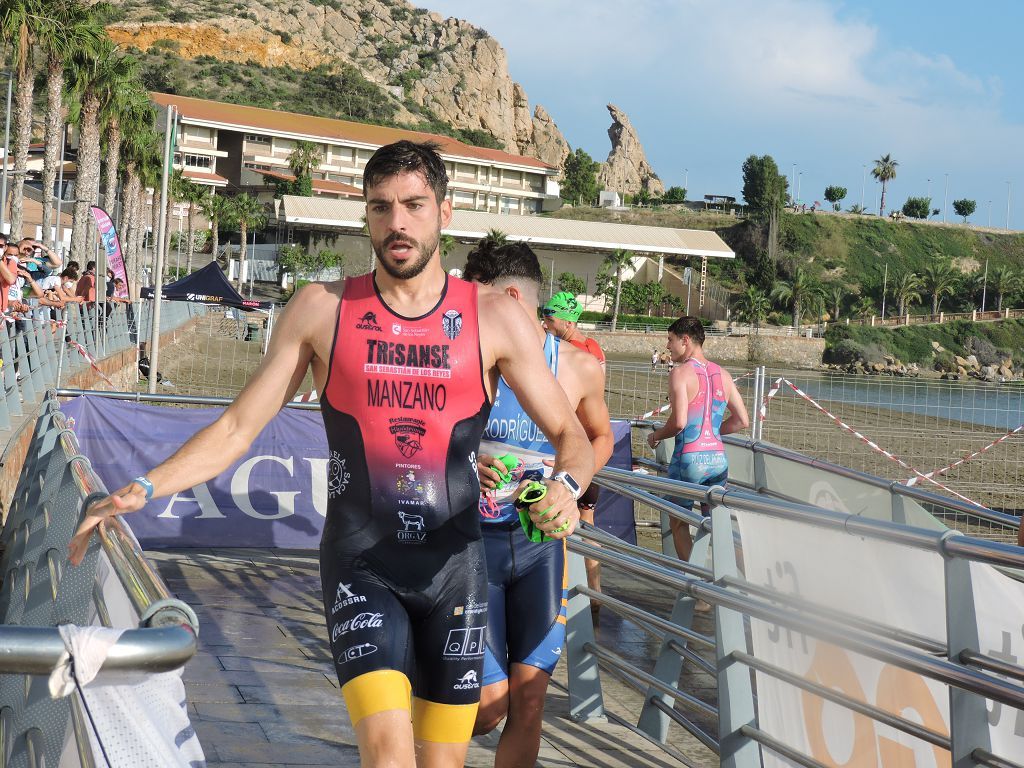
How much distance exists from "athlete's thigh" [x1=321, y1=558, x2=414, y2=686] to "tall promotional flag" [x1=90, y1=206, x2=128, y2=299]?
72.9 ft

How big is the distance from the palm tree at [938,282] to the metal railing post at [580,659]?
399 feet

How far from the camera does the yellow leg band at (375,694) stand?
3.05m

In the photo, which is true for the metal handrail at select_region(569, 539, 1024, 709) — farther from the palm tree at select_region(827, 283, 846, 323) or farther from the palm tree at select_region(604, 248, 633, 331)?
the palm tree at select_region(827, 283, 846, 323)

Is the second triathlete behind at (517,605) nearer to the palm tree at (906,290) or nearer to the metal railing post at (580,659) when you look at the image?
the metal railing post at (580,659)

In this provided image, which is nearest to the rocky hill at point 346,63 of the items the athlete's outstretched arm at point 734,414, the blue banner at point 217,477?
the blue banner at point 217,477

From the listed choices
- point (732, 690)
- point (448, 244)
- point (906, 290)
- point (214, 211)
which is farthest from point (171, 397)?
point (906, 290)

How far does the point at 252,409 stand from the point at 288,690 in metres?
2.97

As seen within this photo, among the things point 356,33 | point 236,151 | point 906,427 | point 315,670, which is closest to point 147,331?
point 906,427

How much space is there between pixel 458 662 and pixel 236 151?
10580cm

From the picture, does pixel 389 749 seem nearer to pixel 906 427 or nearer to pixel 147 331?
pixel 906 427

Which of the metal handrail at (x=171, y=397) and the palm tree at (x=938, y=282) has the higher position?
the palm tree at (x=938, y=282)

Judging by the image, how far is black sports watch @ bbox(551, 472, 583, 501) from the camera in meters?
3.11

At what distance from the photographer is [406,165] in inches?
133

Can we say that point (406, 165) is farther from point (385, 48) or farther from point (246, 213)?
point (385, 48)
